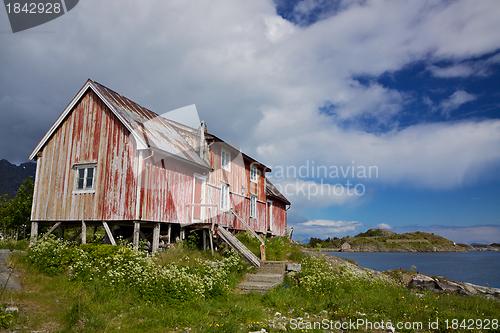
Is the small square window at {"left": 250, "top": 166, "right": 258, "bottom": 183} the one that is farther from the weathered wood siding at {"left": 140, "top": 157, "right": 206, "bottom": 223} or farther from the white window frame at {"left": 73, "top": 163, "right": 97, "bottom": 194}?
the white window frame at {"left": 73, "top": 163, "right": 97, "bottom": 194}

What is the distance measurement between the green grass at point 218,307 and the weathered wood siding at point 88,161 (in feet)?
11.2

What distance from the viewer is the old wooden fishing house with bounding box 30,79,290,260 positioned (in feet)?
49.3

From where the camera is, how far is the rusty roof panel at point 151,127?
1568 cm

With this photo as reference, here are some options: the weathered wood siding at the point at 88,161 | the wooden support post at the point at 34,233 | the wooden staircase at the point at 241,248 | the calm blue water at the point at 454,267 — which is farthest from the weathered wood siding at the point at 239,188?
the calm blue water at the point at 454,267

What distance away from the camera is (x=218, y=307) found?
1017cm

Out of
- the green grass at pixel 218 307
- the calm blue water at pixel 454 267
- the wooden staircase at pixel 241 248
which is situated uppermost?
the wooden staircase at pixel 241 248

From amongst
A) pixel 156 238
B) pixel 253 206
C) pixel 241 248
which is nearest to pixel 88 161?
pixel 156 238

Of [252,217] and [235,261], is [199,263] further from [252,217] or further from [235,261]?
[252,217]

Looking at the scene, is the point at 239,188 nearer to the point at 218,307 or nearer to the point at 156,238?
the point at 156,238

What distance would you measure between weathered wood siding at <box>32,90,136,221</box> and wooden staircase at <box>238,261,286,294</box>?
→ 6182 millimetres

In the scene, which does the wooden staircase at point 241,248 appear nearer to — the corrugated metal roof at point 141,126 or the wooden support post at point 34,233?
the corrugated metal roof at point 141,126

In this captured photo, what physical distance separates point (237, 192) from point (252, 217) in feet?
11.1

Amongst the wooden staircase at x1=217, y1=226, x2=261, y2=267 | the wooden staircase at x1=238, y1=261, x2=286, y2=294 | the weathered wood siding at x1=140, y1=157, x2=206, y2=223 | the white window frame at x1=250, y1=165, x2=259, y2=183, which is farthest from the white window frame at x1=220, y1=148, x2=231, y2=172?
the wooden staircase at x1=238, y1=261, x2=286, y2=294

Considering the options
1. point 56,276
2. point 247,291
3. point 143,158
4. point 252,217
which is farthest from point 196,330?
point 252,217
